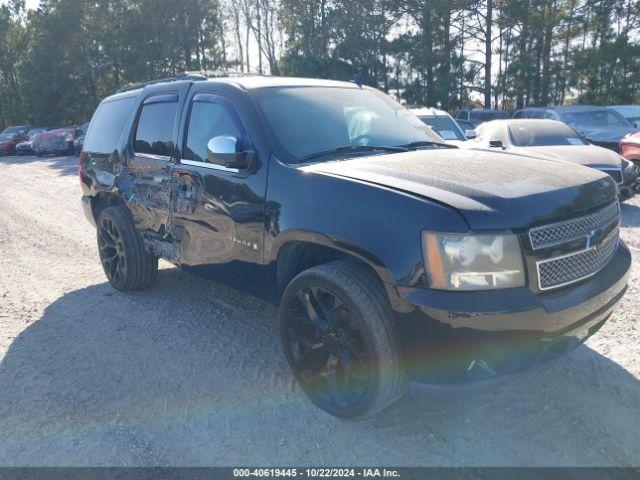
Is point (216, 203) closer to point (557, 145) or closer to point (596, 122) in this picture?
point (557, 145)

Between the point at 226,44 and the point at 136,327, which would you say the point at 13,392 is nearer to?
the point at 136,327

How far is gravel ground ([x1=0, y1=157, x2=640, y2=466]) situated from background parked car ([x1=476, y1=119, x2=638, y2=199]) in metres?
3.29

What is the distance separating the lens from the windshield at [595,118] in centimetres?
1173

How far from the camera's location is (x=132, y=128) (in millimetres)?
4840

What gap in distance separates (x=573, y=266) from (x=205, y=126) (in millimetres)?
2627

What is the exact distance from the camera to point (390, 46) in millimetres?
31047

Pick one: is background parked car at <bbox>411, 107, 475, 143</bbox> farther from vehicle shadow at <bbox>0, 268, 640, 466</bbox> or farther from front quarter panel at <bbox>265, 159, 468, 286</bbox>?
front quarter panel at <bbox>265, 159, 468, 286</bbox>

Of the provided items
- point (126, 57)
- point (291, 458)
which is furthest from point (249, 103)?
point (126, 57)

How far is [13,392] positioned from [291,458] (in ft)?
6.47

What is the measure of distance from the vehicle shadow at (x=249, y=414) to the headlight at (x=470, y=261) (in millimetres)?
513

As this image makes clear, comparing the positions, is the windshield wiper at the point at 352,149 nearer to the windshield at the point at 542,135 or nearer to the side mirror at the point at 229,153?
the side mirror at the point at 229,153

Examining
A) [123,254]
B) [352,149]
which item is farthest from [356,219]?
[123,254]

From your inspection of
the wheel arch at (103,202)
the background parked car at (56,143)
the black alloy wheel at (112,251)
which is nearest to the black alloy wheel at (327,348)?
the black alloy wheel at (112,251)

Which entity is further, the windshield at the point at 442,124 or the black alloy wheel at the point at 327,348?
the windshield at the point at 442,124
